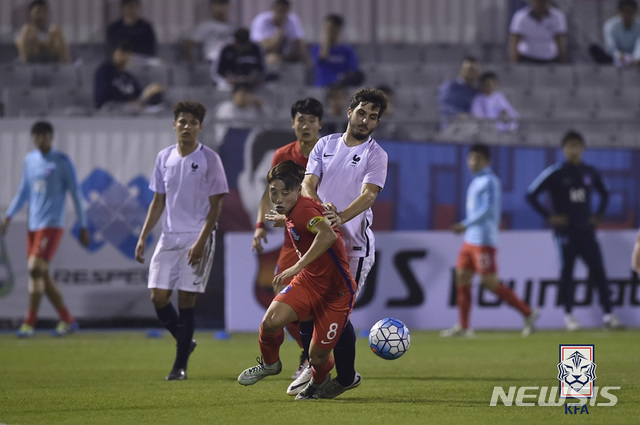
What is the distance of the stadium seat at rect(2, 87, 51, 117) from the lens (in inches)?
670

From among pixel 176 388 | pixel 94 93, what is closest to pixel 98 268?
pixel 94 93

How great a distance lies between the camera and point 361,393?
8211 mm

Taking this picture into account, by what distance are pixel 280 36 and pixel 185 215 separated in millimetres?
10271

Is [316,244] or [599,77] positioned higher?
[599,77]

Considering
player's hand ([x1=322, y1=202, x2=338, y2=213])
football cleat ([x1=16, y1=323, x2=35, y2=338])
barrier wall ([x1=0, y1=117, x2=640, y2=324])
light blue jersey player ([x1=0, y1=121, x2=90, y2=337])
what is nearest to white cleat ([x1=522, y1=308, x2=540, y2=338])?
barrier wall ([x1=0, y1=117, x2=640, y2=324])

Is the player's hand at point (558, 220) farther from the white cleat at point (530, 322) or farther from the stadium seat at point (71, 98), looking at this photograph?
the stadium seat at point (71, 98)

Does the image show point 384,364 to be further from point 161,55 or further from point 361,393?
point 161,55

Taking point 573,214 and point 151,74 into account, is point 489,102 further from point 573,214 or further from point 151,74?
point 151,74

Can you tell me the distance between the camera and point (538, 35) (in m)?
20.0

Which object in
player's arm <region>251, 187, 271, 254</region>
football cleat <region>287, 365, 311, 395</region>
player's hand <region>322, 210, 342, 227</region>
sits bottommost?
football cleat <region>287, 365, 311, 395</region>

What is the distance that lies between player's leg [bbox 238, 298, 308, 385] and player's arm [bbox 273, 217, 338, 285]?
0.99 ft

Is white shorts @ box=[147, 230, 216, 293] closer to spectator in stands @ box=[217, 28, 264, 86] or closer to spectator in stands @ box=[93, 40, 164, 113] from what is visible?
spectator in stands @ box=[93, 40, 164, 113]

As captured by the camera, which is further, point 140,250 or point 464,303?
point 464,303

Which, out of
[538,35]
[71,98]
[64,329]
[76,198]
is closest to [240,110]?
[76,198]
